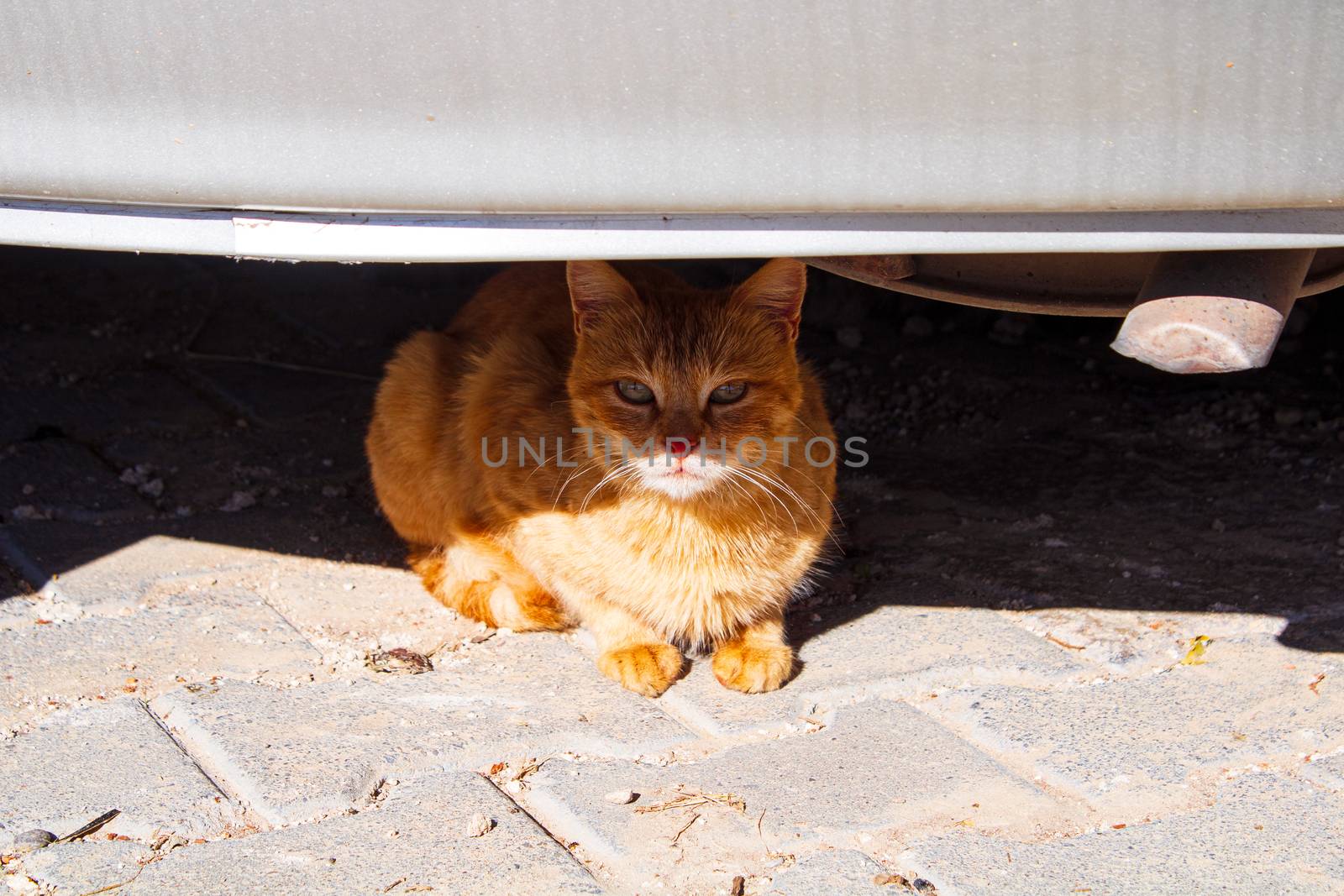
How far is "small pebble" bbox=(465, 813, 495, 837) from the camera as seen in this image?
201 centimetres

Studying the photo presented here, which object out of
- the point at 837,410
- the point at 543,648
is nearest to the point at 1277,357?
the point at 837,410

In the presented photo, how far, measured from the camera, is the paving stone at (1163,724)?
2.21m

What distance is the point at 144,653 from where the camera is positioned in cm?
263

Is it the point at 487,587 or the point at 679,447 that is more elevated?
the point at 679,447

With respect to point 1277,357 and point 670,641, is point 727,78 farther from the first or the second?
point 1277,357

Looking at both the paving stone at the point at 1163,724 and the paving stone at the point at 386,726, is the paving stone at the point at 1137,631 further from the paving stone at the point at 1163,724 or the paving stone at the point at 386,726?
the paving stone at the point at 386,726

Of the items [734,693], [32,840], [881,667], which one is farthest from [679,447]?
[32,840]

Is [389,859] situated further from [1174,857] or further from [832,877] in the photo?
[1174,857]

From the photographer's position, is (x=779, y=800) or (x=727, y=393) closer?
(x=779, y=800)

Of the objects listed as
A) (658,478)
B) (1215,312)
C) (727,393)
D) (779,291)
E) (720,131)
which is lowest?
(658,478)

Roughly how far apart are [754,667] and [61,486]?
6.59ft

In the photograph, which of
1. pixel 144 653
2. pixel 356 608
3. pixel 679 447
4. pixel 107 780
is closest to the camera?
pixel 107 780

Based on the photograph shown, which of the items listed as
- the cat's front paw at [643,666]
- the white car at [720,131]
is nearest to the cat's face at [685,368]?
the cat's front paw at [643,666]

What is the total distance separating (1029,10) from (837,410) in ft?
8.43
